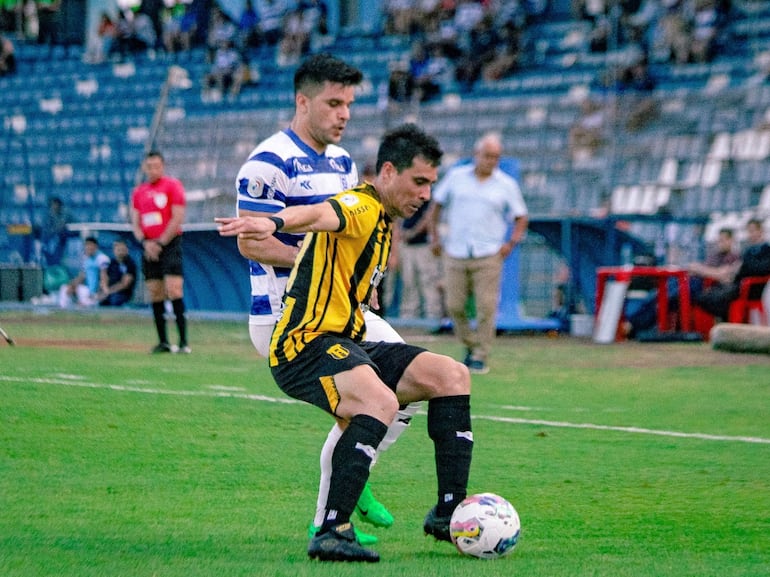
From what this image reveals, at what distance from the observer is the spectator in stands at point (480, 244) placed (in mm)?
13367

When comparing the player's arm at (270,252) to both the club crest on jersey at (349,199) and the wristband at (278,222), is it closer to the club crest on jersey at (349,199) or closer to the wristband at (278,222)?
the club crest on jersey at (349,199)

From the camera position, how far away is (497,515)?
516 cm

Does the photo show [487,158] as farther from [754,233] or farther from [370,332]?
[370,332]

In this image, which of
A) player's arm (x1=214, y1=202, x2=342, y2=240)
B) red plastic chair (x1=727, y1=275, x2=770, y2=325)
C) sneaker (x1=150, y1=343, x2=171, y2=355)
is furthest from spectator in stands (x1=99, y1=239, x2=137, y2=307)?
player's arm (x1=214, y1=202, x2=342, y2=240)

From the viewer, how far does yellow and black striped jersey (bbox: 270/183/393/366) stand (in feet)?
17.3

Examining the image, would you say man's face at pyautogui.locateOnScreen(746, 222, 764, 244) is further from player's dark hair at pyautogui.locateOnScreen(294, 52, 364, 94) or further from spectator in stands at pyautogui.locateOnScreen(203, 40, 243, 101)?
spectator in stands at pyautogui.locateOnScreen(203, 40, 243, 101)

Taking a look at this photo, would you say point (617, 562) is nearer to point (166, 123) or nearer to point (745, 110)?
point (745, 110)

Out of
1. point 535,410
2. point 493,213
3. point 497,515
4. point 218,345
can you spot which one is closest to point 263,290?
point 497,515

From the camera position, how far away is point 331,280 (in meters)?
5.28

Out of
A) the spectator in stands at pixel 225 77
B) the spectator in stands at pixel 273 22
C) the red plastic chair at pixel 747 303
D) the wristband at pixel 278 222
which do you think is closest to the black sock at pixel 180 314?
the red plastic chair at pixel 747 303

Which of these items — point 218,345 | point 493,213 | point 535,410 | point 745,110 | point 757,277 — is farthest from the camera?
point 745,110

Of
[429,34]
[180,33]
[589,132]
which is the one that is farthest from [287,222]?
[180,33]

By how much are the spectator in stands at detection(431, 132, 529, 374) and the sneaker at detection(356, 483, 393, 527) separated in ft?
25.2

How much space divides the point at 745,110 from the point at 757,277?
4295mm
